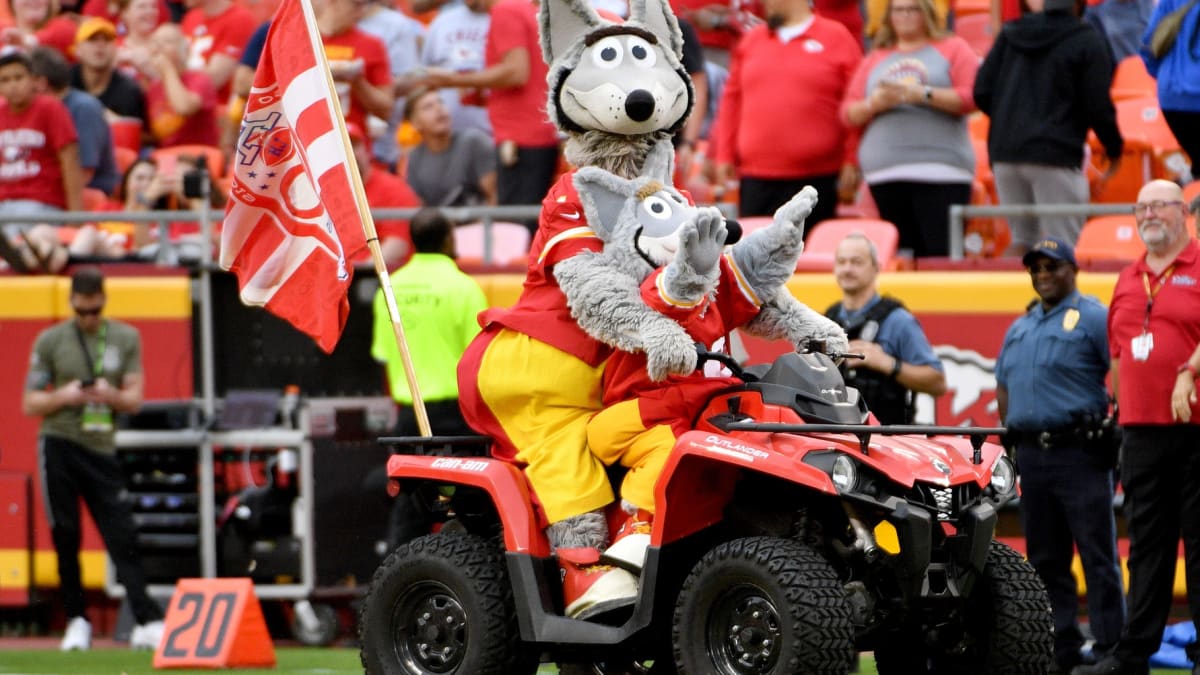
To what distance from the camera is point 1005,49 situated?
1120 centimetres

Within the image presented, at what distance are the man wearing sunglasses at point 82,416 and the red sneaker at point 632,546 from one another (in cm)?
517

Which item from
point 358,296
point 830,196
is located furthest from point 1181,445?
point 358,296

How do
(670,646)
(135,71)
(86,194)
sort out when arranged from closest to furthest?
(670,646), (86,194), (135,71)

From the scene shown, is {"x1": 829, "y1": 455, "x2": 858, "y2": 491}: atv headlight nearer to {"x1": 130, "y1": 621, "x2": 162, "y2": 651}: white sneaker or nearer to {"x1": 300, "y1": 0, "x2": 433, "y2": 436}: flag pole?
{"x1": 300, "y1": 0, "x2": 433, "y2": 436}: flag pole

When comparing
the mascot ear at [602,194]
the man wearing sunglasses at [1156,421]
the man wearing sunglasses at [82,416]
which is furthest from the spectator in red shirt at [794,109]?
the mascot ear at [602,194]

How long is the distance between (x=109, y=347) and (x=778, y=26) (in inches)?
157

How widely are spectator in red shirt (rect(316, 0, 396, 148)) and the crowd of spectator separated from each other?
0.01 m

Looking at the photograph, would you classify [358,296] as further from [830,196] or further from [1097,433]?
[1097,433]

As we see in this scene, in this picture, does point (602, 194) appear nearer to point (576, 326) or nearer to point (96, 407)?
point (576, 326)

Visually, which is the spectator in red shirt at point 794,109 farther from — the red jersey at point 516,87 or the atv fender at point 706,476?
the atv fender at point 706,476

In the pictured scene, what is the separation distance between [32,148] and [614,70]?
22.2 feet

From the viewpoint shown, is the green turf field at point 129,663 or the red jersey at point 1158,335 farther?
the green turf field at point 129,663

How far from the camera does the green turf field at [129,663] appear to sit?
10.1 metres

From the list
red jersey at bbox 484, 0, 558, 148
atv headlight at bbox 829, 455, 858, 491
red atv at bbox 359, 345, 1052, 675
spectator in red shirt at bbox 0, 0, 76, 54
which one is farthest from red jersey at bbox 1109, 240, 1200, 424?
spectator in red shirt at bbox 0, 0, 76, 54
